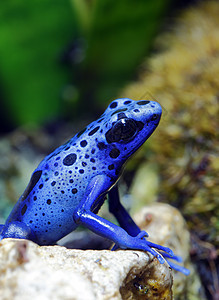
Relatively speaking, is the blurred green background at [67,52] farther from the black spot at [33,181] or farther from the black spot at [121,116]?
the black spot at [33,181]

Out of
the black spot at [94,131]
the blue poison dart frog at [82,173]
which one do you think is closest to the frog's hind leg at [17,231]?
the blue poison dart frog at [82,173]

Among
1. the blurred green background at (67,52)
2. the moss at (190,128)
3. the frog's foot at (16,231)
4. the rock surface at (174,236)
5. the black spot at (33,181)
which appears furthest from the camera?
the blurred green background at (67,52)

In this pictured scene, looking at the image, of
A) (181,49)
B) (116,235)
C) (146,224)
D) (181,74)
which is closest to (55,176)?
(116,235)

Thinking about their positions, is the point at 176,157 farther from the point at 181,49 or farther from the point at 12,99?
the point at 12,99

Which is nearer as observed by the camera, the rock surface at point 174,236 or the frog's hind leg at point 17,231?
the frog's hind leg at point 17,231

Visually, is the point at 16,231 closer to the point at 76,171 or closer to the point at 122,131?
the point at 76,171

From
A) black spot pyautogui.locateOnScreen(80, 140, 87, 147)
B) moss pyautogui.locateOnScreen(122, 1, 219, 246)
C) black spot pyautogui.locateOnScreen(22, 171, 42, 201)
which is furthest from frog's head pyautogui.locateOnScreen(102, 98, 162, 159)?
moss pyautogui.locateOnScreen(122, 1, 219, 246)

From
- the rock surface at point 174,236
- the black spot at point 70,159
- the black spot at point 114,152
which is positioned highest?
the black spot at point 114,152

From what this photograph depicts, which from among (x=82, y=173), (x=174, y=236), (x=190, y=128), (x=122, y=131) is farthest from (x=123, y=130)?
(x=190, y=128)
